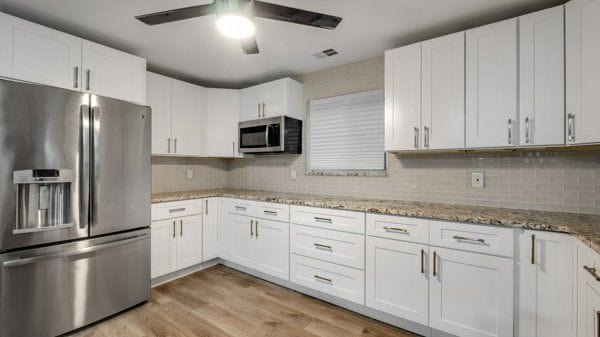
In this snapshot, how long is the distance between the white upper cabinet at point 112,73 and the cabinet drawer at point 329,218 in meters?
1.84

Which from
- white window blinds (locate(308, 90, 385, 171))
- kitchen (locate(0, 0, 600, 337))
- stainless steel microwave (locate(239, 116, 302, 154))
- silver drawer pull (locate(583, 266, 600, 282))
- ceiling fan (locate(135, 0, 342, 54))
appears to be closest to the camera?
silver drawer pull (locate(583, 266, 600, 282))

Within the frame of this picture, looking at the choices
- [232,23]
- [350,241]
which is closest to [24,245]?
[232,23]

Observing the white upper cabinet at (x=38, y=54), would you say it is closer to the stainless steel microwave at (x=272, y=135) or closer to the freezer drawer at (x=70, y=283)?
the freezer drawer at (x=70, y=283)

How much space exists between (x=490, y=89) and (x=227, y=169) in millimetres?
3389

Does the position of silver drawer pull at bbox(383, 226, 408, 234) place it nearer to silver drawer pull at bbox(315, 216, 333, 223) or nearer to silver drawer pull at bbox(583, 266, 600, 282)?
silver drawer pull at bbox(315, 216, 333, 223)

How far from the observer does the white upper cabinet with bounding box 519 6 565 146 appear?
1716 mm

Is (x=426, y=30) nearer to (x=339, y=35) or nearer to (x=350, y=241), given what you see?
(x=339, y=35)

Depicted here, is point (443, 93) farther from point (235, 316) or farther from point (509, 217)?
point (235, 316)

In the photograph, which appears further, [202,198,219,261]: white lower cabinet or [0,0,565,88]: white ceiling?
[202,198,219,261]: white lower cabinet

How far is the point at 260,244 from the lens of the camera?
2.89 metres

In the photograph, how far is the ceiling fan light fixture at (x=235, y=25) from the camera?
1455 mm

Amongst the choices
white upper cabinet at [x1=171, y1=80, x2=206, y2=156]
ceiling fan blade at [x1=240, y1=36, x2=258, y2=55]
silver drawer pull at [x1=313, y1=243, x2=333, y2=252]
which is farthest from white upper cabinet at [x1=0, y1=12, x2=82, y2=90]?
silver drawer pull at [x1=313, y1=243, x2=333, y2=252]

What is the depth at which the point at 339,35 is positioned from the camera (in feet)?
7.61

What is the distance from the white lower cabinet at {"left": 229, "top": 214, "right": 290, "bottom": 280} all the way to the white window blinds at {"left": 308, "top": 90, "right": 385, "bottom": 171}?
0.91 m
